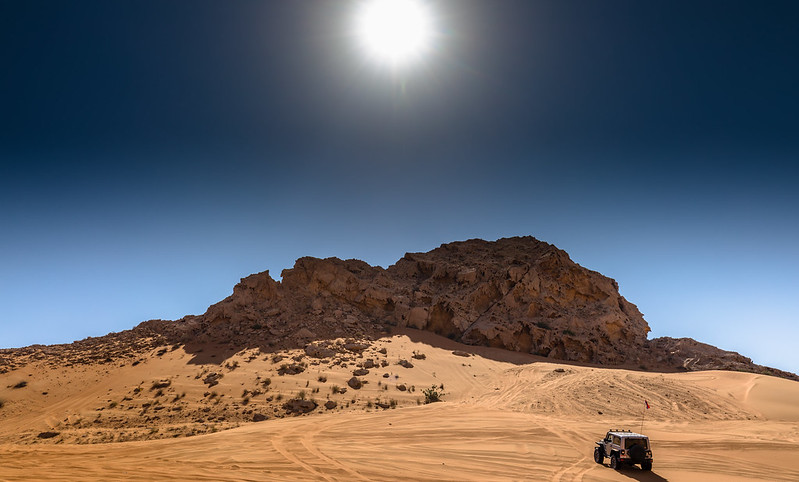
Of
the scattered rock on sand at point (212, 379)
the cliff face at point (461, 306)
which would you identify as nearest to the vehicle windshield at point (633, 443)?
the scattered rock on sand at point (212, 379)

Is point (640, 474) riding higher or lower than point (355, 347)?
lower

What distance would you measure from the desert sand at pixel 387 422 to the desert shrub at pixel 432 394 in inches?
16.4

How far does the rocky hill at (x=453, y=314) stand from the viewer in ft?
99.7

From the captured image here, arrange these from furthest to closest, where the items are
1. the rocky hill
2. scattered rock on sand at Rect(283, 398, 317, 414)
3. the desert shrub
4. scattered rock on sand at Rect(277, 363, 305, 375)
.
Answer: the rocky hill, scattered rock on sand at Rect(277, 363, 305, 375), the desert shrub, scattered rock on sand at Rect(283, 398, 317, 414)

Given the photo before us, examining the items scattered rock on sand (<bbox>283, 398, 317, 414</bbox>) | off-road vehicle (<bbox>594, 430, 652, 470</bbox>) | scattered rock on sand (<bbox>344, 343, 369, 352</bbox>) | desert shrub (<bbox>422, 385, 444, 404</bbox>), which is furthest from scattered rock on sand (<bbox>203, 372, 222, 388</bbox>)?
off-road vehicle (<bbox>594, 430, 652, 470</bbox>)

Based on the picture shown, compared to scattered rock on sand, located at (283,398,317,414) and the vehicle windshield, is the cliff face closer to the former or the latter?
scattered rock on sand, located at (283,398,317,414)

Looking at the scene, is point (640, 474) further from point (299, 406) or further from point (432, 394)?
point (299, 406)

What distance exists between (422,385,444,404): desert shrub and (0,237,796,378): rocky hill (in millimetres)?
10050

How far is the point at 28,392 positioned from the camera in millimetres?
20812

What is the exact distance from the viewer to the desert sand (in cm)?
975

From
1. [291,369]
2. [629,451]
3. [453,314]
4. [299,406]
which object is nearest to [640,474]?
[629,451]

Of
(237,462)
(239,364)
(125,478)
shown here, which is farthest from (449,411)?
(239,364)

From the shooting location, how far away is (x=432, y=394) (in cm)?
2070

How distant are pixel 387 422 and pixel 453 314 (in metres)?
22.0
